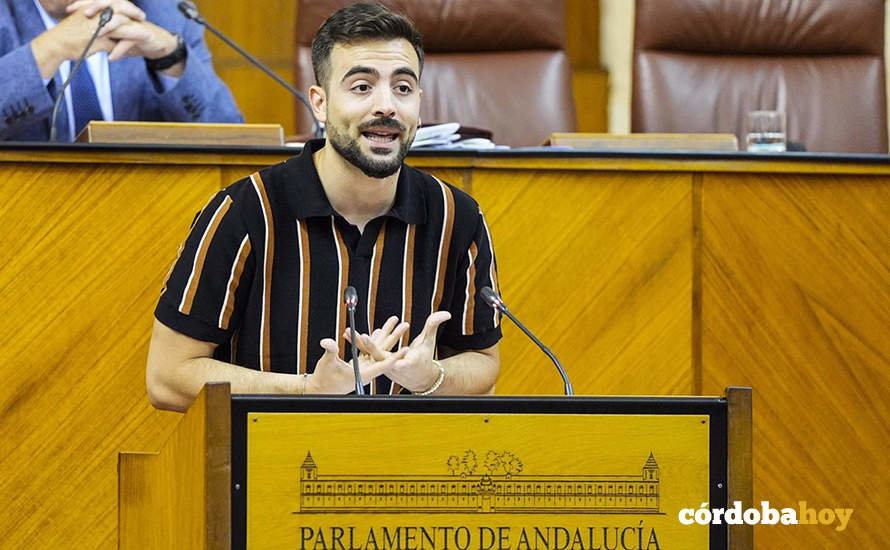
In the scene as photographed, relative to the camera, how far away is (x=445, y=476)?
125 centimetres

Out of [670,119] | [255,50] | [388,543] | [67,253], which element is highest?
[255,50]

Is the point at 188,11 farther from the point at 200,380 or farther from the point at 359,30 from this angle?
the point at 200,380

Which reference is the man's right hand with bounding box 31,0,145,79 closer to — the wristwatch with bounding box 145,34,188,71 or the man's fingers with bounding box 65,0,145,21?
the man's fingers with bounding box 65,0,145,21

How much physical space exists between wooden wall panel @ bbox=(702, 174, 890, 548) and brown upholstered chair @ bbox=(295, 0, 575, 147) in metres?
0.94

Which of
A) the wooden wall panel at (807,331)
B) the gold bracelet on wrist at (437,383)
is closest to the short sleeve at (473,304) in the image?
the gold bracelet on wrist at (437,383)

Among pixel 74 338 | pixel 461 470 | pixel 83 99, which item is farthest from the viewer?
pixel 83 99

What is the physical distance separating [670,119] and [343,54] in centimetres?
154

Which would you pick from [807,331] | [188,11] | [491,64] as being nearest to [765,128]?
[491,64]

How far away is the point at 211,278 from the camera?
67.6 inches

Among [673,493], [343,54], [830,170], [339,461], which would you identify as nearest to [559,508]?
[673,493]

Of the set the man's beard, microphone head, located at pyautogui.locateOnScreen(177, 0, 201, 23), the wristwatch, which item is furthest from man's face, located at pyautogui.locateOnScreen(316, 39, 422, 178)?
the wristwatch

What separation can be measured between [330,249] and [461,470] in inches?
23.3

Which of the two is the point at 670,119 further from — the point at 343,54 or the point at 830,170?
the point at 343,54

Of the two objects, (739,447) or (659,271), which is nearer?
(739,447)
